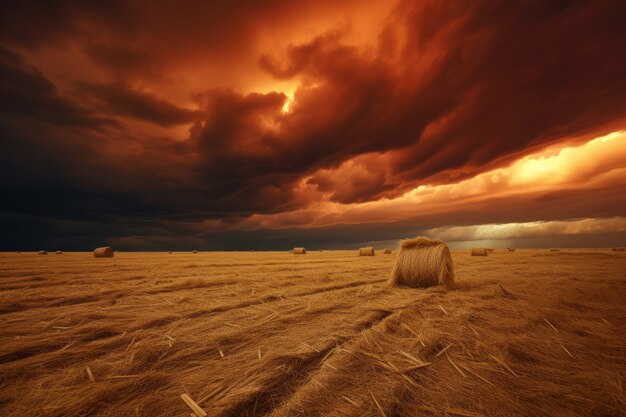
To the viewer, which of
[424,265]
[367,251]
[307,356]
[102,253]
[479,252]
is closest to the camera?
[307,356]

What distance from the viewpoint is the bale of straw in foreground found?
7.74m

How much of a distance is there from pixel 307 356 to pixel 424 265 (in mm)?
5973

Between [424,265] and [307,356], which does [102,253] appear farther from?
[307,356]

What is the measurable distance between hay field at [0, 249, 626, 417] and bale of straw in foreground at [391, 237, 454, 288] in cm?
195

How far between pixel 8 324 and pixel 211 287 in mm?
3730

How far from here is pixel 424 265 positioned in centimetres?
801

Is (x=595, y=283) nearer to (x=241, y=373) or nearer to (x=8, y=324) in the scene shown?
(x=241, y=373)

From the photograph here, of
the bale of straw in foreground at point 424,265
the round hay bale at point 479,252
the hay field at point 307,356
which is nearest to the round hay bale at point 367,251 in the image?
the round hay bale at point 479,252

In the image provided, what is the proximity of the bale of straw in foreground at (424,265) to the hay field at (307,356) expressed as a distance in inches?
76.8

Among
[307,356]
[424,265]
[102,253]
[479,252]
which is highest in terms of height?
[102,253]

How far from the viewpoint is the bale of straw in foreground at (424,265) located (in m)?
7.74

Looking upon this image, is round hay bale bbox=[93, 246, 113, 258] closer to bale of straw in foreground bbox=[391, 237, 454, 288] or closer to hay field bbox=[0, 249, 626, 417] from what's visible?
hay field bbox=[0, 249, 626, 417]

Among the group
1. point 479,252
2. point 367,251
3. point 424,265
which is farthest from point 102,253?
point 479,252

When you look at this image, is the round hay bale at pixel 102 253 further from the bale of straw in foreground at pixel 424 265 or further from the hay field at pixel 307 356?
the bale of straw in foreground at pixel 424 265
